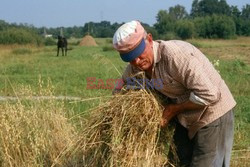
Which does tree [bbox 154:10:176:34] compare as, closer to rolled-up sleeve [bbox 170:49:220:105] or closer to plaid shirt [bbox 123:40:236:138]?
plaid shirt [bbox 123:40:236:138]

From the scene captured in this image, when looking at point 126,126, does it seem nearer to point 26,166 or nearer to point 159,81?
point 159,81

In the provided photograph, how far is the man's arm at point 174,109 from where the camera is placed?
103 inches

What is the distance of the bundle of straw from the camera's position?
269 cm

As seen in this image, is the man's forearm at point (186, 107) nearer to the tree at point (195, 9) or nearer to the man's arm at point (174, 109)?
the man's arm at point (174, 109)

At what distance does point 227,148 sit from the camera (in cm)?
285

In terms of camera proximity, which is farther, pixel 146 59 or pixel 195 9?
pixel 195 9

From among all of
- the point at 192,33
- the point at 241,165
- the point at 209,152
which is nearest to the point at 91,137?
the point at 209,152

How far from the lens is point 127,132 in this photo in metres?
2.73

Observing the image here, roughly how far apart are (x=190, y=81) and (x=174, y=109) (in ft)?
1.08

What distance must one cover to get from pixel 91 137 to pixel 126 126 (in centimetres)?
31

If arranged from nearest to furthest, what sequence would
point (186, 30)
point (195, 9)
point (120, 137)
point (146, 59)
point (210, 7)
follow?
point (146, 59) < point (120, 137) < point (186, 30) < point (210, 7) < point (195, 9)

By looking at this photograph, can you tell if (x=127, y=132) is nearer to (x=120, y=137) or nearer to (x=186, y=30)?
(x=120, y=137)

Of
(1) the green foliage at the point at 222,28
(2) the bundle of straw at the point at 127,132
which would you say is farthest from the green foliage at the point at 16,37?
(2) the bundle of straw at the point at 127,132

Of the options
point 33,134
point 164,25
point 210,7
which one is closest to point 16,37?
point 164,25
